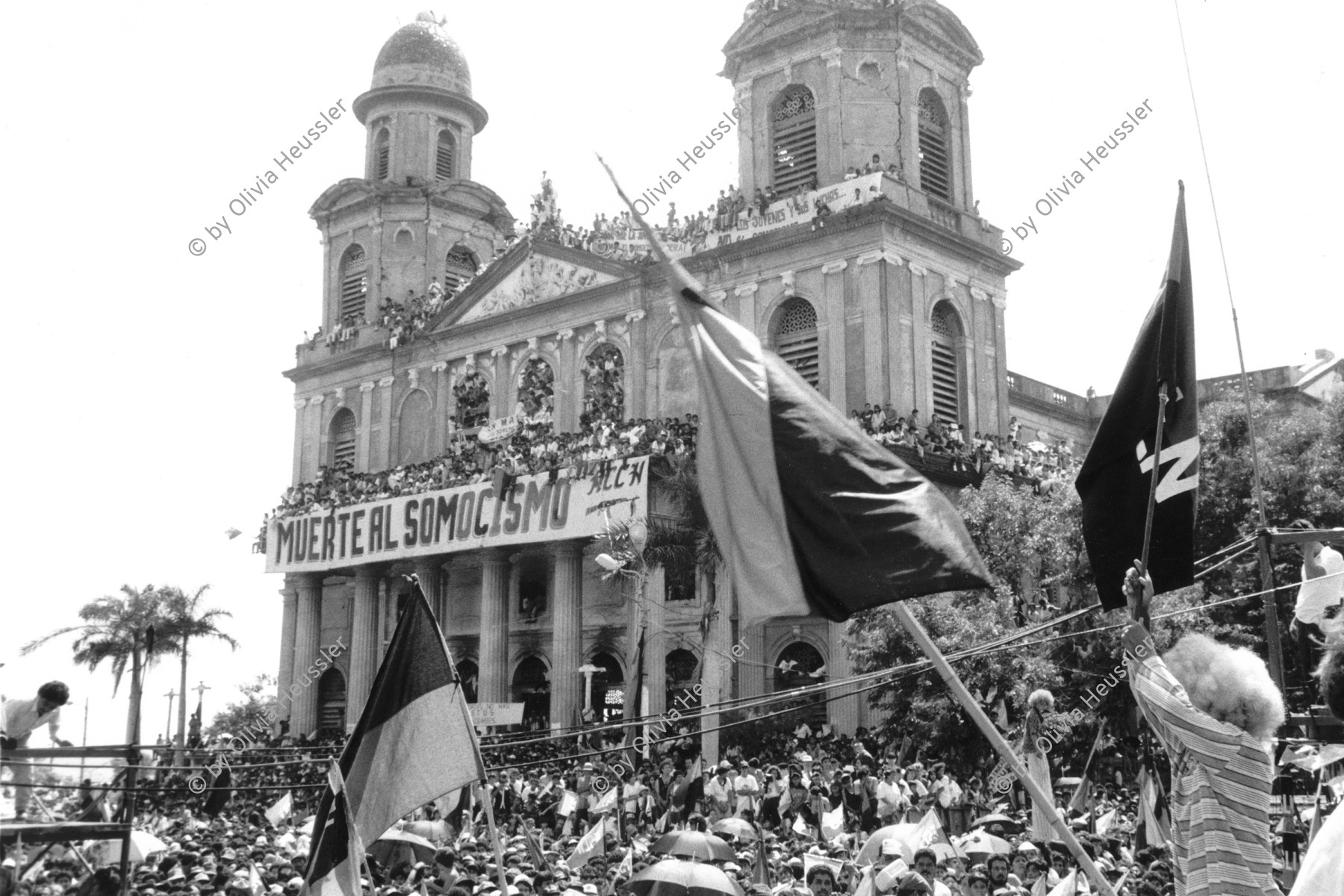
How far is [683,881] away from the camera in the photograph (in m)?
10.8

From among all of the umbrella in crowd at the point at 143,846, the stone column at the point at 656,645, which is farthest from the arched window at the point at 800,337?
the umbrella in crowd at the point at 143,846

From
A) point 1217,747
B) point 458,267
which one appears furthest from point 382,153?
point 1217,747

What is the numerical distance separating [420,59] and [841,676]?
2904 centimetres

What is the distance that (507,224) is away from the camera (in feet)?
169

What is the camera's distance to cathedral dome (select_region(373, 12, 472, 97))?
165 feet

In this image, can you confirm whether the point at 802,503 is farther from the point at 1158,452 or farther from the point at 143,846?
the point at 143,846

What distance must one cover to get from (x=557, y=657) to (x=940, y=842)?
77.8ft

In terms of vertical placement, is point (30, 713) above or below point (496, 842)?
above

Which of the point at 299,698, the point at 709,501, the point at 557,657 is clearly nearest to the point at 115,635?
the point at 299,698

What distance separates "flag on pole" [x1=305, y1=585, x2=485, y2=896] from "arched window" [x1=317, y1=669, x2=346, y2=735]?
37695mm

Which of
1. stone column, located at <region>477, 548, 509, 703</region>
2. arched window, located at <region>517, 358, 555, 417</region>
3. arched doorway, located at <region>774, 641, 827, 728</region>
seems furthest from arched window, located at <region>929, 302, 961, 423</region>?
stone column, located at <region>477, 548, 509, 703</region>

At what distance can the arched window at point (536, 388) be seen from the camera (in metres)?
41.5

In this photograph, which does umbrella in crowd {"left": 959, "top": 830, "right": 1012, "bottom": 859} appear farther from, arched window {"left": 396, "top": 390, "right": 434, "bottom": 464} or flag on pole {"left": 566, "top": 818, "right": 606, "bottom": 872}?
arched window {"left": 396, "top": 390, "right": 434, "bottom": 464}

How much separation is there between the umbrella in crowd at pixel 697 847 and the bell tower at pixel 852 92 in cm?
2507
